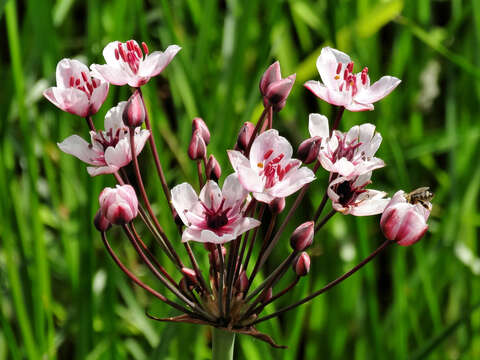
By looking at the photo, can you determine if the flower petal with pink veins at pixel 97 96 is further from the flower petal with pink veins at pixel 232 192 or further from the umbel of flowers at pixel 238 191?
the flower petal with pink veins at pixel 232 192

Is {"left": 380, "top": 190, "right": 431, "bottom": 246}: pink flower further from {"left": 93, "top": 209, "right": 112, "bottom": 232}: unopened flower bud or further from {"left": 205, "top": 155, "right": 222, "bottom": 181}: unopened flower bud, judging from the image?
{"left": 93, "top": 209, "right": 112, "bottom": 232}: unopened flower bud

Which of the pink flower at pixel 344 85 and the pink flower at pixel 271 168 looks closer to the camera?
the pink flower at pixel 271 168

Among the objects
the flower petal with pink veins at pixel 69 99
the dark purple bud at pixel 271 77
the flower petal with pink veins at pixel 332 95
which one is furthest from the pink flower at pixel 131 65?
the flower petal with pink veins at pixel 332 95

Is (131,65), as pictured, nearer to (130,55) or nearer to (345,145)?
(130,55)

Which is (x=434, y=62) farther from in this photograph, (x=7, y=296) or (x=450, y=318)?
(x=7, y=296)

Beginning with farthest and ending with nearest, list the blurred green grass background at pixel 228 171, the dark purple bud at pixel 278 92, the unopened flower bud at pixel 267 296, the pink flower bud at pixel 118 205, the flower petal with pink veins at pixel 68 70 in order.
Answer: the blurred green grass background at pixel 228 171, the flower petal with pink veins at pixel 68 70, the dark purple bud at pixel 278 92, the unopened flower bud at pixel 267 296, the pink flower bud at pixel 118 205
